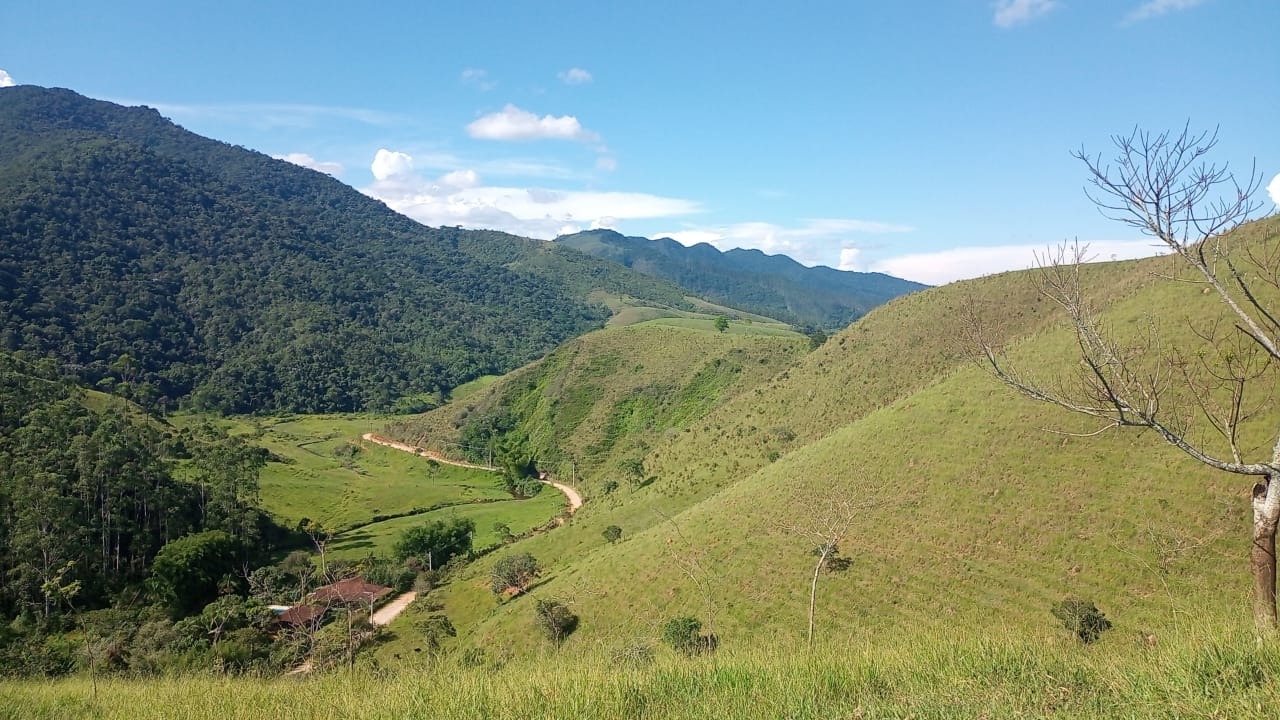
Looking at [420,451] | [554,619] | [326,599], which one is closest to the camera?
[554,619]

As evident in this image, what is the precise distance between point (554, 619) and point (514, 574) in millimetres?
10597

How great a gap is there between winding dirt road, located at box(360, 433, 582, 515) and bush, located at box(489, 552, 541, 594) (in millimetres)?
27274

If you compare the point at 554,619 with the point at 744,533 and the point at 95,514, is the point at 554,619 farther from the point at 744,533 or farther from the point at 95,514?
the point at 95,514

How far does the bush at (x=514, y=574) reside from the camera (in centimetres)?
3734

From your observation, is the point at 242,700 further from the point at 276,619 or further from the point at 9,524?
the point at 9,524

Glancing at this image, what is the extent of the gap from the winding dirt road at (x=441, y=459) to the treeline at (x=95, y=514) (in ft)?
91.9

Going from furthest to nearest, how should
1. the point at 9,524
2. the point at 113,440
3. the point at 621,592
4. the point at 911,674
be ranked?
the point at 113,440
the point at 9,524
the point at 621,592
the point at 911,674

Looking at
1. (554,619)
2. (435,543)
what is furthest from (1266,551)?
(435,543)

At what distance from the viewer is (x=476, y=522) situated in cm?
6450

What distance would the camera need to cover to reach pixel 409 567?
4884 centimetres

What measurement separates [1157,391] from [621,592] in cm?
2561

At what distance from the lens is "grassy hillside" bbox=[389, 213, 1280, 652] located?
22047mm

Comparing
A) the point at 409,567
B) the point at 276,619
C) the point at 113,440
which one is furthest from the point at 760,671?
the point at 113,440

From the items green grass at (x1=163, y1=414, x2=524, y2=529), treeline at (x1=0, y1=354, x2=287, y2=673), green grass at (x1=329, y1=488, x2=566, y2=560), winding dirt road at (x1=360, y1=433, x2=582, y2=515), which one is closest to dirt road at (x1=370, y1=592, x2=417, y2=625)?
treeline at (x1=0, y1=354, x2=287, y2=673)
